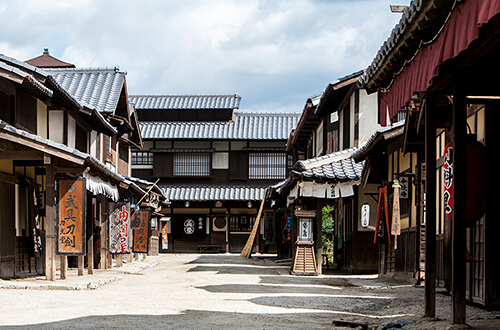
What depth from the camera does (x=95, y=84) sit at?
26.1 m

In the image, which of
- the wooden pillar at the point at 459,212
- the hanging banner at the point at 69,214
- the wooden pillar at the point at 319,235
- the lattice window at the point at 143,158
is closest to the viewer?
the wooden pillar at the point at 459,212

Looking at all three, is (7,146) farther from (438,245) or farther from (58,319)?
(438,245)

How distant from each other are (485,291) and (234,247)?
3467 centimetres

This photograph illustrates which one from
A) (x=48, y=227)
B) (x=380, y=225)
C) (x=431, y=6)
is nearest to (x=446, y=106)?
(x=431, y=6)

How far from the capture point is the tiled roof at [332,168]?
65.2 feet

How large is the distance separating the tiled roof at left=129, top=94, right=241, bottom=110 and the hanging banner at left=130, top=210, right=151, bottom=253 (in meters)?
19.5

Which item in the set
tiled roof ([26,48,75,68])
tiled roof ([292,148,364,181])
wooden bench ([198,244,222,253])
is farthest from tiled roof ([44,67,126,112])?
wooden bench ([198,244,222,253])

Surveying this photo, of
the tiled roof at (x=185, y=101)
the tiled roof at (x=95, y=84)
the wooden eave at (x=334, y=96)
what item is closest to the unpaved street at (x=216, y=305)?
the wooden eave at (x=334, y=96)

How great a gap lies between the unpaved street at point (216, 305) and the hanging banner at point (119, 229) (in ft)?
16.1

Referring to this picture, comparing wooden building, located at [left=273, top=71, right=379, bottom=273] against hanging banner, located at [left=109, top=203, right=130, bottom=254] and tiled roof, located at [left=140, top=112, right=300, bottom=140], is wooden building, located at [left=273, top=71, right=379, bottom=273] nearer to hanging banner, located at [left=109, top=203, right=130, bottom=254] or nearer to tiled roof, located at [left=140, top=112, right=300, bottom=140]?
hanging banner, located at [left=109, top=203, right=130, bottom=254]

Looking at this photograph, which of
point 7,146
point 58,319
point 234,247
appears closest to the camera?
point 58,319

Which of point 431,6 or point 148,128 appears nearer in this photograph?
point 431,6

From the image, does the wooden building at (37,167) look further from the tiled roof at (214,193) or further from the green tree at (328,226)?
the tiled roof at (214,193)

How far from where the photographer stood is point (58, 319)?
9.09 meters
